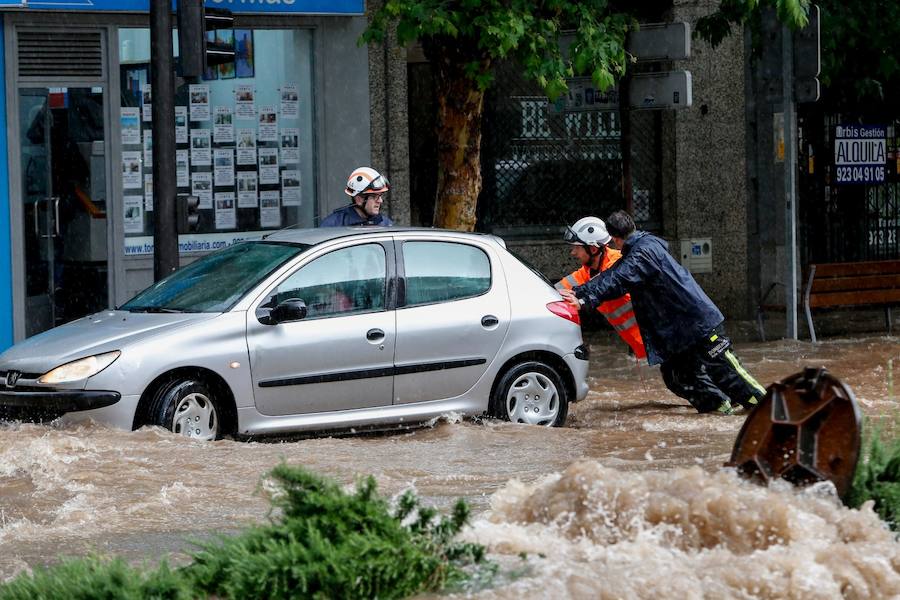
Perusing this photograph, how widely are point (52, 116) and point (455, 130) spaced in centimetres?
386

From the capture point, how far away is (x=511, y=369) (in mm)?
10586

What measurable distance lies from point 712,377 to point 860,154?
28.4 ft

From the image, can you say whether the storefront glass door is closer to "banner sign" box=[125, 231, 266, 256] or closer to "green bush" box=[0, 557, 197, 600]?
"banner sign" box=[125, 231, 266, 256]

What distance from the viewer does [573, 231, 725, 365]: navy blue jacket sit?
1105 cm

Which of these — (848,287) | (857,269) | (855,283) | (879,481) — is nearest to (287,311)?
(879,481)

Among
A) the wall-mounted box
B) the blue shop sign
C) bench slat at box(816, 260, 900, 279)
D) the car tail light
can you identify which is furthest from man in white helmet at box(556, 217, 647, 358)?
the wall-mounted box

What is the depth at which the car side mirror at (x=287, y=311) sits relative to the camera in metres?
9.62

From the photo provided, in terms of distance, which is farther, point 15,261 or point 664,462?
point 15,261

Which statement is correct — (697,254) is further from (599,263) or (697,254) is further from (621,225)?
(621,225)

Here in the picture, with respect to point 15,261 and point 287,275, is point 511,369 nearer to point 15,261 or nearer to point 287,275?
point 287,275

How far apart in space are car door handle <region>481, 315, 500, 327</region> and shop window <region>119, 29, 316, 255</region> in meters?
5.41

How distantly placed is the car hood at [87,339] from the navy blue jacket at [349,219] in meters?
2.43

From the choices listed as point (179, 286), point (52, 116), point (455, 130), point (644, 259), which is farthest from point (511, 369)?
point (52, 116)

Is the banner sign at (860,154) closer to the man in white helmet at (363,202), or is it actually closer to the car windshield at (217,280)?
the man in white helmet at (363,202)
